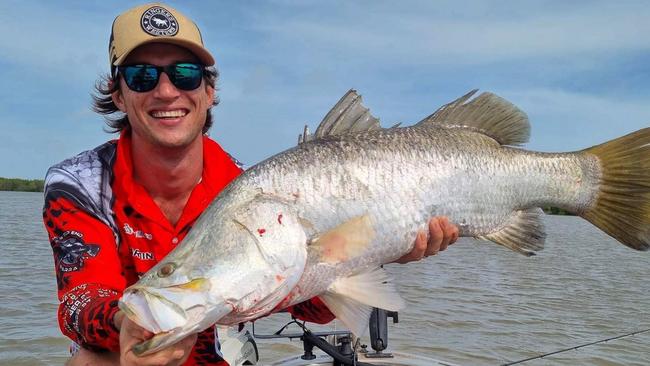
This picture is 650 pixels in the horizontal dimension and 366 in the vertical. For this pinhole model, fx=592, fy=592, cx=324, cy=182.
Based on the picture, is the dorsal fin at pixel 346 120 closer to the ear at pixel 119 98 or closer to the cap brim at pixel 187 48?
the cap brim at pixel 187 48

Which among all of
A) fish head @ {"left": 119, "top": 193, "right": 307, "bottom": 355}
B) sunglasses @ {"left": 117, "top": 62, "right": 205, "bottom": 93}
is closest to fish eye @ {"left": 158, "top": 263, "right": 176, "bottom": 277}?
fish head @ {"left": 119, "top": 193, "right": 307, "bottom": 355}

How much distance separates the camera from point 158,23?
3.19 metres

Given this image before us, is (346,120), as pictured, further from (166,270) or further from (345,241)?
(166,270)

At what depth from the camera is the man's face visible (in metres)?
3.22

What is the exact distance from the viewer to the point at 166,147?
129 inches

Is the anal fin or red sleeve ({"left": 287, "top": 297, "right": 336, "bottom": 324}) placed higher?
the anal fin

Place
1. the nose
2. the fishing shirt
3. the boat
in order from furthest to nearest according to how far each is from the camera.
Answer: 1. the boat
2. the nose
3. the fishing shirt

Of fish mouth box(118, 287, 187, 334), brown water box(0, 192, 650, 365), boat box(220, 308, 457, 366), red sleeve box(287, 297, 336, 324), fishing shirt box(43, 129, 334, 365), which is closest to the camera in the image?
fish mouth box(118, 287, 187, 334)

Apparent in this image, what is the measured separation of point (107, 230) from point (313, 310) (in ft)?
4.09

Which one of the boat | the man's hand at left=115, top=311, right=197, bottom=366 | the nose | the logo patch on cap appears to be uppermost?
the logo patch on cap

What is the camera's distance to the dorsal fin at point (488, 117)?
10.3 feet

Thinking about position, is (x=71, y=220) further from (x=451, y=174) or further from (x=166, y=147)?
(x=451, y=174)

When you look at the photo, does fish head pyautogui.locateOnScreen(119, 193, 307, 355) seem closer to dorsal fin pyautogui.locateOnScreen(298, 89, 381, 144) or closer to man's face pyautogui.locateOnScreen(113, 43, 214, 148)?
dorsal fin pyautogui.locateOnScreen(298, 89, 381, 144)

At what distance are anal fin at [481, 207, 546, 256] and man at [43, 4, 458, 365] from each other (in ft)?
1.15
